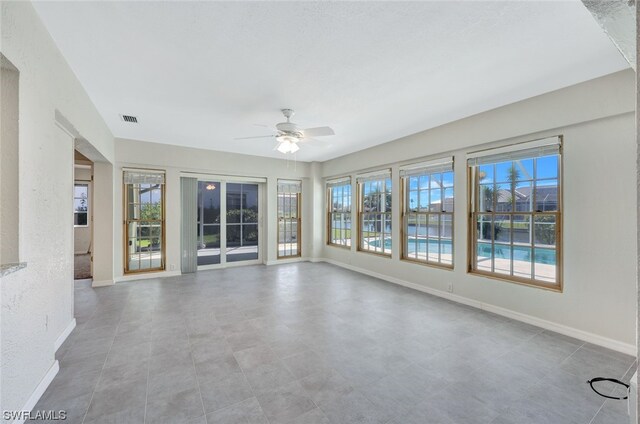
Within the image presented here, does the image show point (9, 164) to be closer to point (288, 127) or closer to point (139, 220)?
point (288, 127)

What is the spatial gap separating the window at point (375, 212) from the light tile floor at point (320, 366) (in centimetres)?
193

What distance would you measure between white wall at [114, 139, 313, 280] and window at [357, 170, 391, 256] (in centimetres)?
169

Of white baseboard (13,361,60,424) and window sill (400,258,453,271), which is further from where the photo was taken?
window sill (400,258,453,271)

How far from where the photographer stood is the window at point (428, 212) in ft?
15.2

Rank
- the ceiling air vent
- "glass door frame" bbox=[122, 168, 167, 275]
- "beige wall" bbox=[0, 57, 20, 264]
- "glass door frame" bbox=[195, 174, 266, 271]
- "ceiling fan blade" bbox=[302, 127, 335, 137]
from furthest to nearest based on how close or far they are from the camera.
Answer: "glass door frame" bbox=[195, 174, 266, 271] < "glass door frame" bbox=[122, 168, 167, 275] < the ceiling air vent < "ceiling fan blade" bbox=[302, 127, 335, 137] < "beige wall" bbox=[0, 57, 20, 264]

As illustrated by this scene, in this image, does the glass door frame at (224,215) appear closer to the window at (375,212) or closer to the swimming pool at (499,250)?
the window at (375,212)

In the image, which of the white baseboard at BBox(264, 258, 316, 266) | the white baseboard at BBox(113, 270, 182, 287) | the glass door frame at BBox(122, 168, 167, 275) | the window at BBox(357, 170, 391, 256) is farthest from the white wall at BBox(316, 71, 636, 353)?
the glass door frame at BBox(122, 168, 167, 275)

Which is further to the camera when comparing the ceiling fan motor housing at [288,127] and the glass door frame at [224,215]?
the glass door frame at [224,215]

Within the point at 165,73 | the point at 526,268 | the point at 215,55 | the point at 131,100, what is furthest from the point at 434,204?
the point at 131,100

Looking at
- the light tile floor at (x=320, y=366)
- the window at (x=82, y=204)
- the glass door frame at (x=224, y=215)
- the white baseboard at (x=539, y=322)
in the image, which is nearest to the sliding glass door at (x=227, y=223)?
the glass door frame at (x=224, y=215)

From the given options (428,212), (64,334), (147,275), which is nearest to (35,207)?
(64,334)

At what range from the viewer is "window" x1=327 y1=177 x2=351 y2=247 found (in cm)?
706

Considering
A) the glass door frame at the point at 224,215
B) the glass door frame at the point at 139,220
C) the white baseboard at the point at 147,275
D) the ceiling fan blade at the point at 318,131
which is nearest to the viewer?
the ceiling fan blade at the point at 318,131

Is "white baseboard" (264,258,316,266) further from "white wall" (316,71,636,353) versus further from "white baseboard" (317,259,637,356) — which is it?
"white wall" (316,71,636,353)
